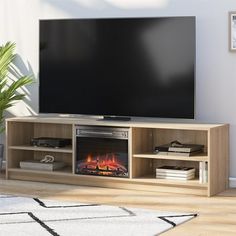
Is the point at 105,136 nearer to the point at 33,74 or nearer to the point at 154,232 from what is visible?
the point at 33,74

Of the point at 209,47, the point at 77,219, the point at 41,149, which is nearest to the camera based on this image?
the point at 77,219

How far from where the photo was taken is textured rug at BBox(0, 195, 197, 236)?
14.3 ft

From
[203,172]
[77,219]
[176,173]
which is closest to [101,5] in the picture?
[176,173]

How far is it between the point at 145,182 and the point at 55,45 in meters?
1.52

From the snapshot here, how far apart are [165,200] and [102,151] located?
33.4 inches

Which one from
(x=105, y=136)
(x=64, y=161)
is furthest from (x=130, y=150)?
(x=64, y=161)

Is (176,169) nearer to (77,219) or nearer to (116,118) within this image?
(116,118)

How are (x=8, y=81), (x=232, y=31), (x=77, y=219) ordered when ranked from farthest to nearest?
1. (x=8, y=81)
2. (x=232, y=31)
3. (x=77, y=219)

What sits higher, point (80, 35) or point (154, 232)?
point (80, 35)

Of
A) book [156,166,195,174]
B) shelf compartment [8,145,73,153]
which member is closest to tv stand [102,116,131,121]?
shelf compartment [8,145,73,153]

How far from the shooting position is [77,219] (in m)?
4.68

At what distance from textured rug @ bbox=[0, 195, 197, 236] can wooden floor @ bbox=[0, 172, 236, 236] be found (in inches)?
→ 5.8

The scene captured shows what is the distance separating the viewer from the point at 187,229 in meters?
4.43

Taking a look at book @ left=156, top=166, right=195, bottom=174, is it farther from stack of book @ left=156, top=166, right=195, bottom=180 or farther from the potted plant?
the potted plant
